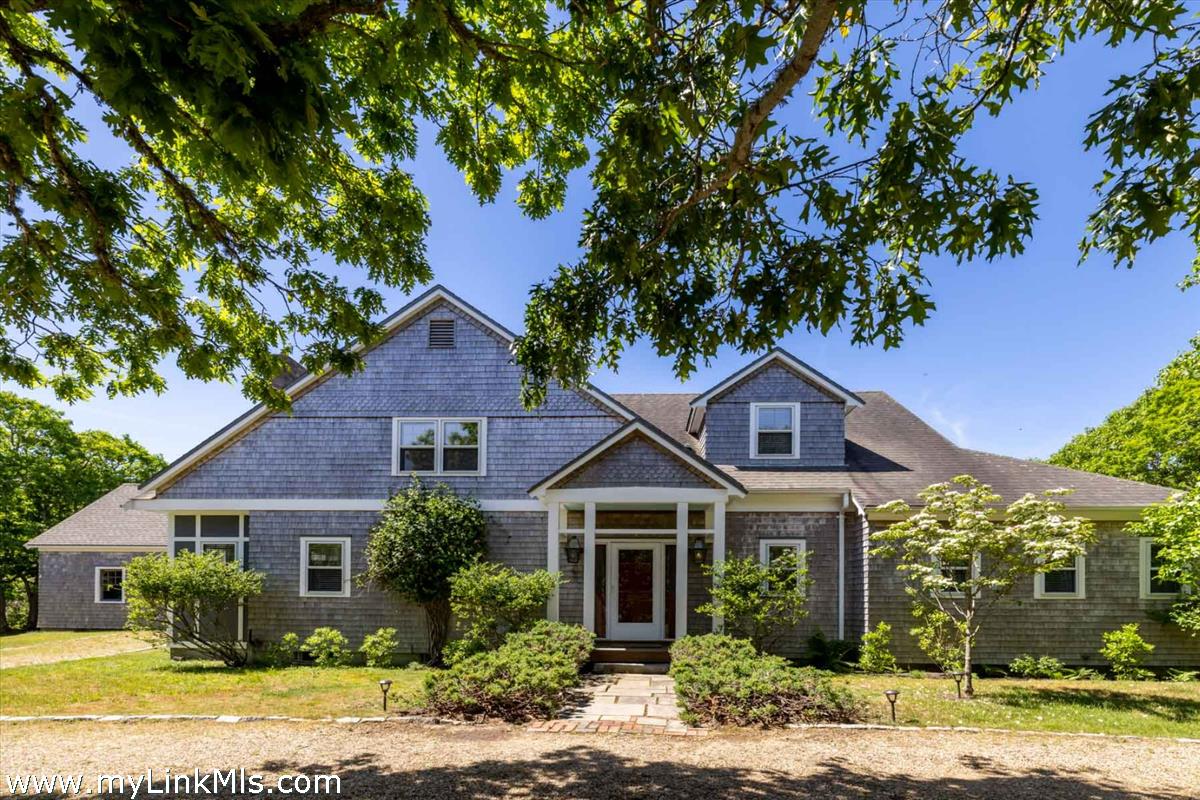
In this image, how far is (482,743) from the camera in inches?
270

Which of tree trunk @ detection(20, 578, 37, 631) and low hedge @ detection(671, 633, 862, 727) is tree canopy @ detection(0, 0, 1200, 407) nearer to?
low hedge @ detection(671, 633, 862, 727)

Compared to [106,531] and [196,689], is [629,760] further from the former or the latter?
[106,531]

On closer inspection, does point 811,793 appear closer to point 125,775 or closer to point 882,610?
point 125,775

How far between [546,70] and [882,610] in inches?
442

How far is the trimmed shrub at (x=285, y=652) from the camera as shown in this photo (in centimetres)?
1251

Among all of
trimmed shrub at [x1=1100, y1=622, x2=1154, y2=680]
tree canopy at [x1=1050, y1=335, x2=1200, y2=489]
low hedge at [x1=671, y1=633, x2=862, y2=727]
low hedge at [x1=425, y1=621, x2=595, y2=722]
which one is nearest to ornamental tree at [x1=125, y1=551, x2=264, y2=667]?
low hedge at [x1=425, y1=621, x2=595, y2=722]

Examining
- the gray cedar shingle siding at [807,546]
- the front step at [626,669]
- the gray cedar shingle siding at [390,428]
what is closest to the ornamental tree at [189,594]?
the gray cedar shingle siding at [390,428]

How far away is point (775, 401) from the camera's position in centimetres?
1384

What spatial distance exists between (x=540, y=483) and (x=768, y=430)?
5.31m

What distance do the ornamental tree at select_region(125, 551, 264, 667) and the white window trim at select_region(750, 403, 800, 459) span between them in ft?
35.3

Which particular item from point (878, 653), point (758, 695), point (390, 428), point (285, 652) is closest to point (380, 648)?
point (285, 652)

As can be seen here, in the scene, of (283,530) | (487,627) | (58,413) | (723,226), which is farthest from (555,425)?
(58,413)

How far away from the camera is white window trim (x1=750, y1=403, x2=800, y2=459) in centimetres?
1375

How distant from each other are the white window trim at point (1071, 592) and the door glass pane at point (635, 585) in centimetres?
745
